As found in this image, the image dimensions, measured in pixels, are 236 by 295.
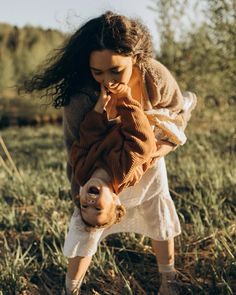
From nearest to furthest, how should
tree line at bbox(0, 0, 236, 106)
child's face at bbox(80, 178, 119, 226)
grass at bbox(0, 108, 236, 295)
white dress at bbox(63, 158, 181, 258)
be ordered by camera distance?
child's face at bbox(80, 178, 119, 226), white dress at bbox(63, 158, 181, 258), grass at bbox(0, 108, 236, 295), tree line at bbox(0, 0, 236, 106)

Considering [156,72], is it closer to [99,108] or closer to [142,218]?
[99,108]

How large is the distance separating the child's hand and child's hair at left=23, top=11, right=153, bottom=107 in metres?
0.11

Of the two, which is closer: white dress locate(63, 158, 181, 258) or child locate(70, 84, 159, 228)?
child locate(70, 84, 159, 228)

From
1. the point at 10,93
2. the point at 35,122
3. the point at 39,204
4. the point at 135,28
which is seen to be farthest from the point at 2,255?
the point at 10,93

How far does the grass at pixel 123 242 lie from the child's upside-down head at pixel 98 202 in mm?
443

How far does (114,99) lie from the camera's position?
76.5 inches

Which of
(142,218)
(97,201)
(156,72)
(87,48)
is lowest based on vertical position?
(142,218)

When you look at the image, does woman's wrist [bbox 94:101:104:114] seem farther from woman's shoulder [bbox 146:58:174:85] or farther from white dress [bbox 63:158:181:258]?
white dress [bbox 63:158:181:258]

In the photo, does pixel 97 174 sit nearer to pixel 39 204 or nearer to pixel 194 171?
pixel 39 204

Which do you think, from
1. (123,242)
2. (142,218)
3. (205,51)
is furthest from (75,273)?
(205,51)

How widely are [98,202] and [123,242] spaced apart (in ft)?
3.31

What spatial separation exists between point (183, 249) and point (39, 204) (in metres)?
1.18

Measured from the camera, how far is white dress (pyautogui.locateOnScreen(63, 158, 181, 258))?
214 centimetres

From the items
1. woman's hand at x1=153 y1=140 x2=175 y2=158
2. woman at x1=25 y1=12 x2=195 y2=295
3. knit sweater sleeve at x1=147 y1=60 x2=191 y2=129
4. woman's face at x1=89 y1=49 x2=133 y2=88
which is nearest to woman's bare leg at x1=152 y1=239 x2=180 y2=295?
woman at x1=25 y1=12 x2=195 y2=295
